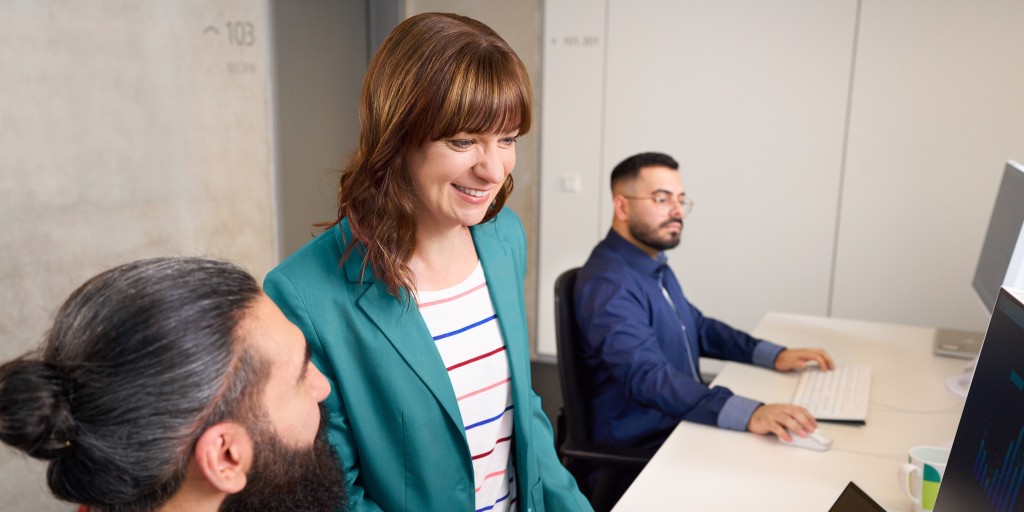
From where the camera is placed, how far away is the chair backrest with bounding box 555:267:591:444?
2113 millimetres

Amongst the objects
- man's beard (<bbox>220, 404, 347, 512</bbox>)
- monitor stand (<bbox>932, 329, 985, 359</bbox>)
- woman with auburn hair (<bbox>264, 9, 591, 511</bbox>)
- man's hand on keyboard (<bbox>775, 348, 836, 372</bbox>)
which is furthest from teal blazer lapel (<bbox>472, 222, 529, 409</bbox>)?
monitor stand (<bbox>932, 329, 985, 359</bbox>)

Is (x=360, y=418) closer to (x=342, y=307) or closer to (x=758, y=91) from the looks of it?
(x=342, y=307)

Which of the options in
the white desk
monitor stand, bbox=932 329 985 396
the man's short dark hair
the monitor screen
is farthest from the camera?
the man's short dark hair

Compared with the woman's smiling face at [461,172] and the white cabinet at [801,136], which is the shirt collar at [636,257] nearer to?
the woman's smiling face at [461,172]

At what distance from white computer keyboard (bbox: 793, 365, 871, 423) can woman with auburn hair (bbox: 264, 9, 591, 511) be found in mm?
953

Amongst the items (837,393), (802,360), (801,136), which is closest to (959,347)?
(802,360)

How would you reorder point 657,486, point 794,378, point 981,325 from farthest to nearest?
point 981,325, point 794,378, point 657,486

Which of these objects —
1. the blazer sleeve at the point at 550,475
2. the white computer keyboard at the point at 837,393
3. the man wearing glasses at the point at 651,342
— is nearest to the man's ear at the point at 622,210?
the man wearing glasses at the point at 651,342

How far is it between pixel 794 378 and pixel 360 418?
150 centimetres

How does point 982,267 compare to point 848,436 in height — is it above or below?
above

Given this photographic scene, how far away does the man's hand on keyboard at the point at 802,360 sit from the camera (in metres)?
2.37

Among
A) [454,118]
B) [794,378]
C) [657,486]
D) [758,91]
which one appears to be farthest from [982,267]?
[454,118]

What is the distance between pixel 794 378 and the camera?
2.35 m

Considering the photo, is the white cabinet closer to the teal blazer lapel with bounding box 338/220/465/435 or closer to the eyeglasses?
the eyeglasses
